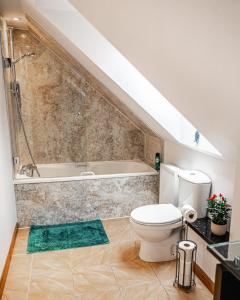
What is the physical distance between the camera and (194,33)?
3.38 ft

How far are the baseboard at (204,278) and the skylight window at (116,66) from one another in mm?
978

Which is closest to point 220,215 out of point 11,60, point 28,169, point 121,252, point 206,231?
point 206,231

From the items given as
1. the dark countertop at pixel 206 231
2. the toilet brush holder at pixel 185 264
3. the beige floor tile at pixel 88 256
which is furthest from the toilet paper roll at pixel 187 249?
the beige floor tile at pixel 88 256

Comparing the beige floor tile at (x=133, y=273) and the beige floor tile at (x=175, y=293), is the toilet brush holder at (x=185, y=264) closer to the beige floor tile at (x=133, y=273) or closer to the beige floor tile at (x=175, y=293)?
the beige floor tile at (x=175, y=293)

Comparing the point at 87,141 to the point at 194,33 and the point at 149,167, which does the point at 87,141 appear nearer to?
the point at 149,167

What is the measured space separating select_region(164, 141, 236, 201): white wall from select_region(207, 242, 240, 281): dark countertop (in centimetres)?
80

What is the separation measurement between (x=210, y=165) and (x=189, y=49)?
134 cm

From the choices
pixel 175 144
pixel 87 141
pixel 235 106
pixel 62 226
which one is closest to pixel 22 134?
pixel 87 141

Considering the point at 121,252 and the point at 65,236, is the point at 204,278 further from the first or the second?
the point at 65,236

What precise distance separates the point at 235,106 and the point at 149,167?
2.41 metres

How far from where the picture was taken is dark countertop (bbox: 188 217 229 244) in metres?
1.96

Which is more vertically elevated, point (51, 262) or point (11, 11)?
point (11, 11)

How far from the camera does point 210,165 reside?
227 centimetres

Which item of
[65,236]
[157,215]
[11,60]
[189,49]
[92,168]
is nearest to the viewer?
[189,49]
